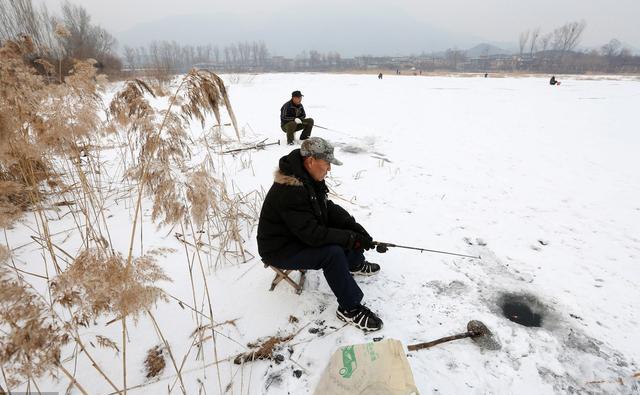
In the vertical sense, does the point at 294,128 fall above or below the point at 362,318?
above

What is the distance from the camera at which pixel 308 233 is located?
232cm

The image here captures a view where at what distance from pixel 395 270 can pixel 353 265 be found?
0.50 meters

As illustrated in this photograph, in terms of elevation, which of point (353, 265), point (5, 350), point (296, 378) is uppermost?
point (5, 350)

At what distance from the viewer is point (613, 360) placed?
7.10 feet

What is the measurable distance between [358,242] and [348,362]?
3.12 ft

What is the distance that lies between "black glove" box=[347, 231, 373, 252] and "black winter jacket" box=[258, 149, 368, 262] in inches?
0.5

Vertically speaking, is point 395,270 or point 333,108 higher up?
point 333,108

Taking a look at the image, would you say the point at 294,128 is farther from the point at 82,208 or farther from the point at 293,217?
the point at 82,208

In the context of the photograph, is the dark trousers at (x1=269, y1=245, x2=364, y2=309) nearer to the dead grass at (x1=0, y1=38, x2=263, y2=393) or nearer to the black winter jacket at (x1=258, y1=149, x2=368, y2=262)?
the black winter jacket at (x1=258, y1=149, x2=368, y2=262)

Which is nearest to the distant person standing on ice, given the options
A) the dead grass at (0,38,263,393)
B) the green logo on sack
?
the dead grass at (0,38,263,393)

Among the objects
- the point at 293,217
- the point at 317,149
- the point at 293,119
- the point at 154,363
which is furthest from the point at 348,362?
the point at 293,119

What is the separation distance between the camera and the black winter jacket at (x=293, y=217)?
7.62ft

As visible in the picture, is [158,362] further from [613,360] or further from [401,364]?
[613,360]

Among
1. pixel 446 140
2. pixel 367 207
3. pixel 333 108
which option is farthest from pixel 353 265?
pixel 333 108
